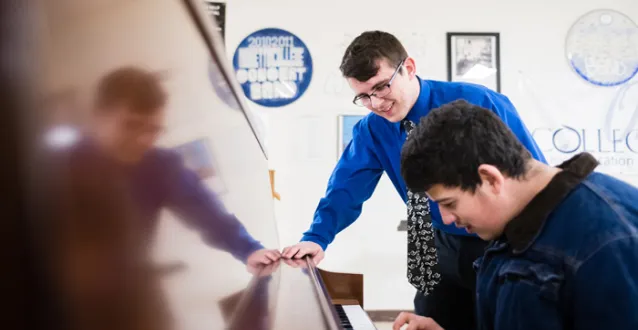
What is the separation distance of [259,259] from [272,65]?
2215mm

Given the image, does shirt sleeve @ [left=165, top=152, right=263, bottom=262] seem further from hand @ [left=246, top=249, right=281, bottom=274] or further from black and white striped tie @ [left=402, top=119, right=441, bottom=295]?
black and white striped tie @ [left=402, top=119, right=441, bottom=295]

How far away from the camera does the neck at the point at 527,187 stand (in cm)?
76

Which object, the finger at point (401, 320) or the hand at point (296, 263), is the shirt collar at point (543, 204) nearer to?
the finger at point (401, 320)

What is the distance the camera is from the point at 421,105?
1424 mm

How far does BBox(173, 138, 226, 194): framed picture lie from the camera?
54 cm

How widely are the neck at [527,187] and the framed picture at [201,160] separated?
1.62 feet

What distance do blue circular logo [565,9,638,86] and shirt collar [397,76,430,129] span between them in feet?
7.52

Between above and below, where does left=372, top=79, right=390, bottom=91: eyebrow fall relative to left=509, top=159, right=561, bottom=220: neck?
above

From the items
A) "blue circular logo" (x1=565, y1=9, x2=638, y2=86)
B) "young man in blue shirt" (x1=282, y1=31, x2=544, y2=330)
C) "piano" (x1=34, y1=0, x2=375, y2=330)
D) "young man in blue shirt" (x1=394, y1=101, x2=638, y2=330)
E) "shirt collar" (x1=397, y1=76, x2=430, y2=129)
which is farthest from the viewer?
"blue circular logo" (x1=565, y1=9, x2=638, y2=86)

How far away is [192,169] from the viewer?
0.57m

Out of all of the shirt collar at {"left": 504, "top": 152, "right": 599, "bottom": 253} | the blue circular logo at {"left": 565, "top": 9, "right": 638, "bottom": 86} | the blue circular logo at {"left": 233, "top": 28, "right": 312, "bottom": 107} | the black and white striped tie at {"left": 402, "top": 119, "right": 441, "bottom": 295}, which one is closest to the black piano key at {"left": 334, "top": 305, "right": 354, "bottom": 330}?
the black and white striped tie at {"left": 402, "top": 119, "right": 441, "bottom": 295}

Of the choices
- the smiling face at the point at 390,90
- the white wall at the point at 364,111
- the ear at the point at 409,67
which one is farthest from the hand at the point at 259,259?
the white wall at the point at 364,111

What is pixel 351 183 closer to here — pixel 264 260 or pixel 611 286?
pixel 264 260

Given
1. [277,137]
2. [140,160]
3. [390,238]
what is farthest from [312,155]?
[140,160]
